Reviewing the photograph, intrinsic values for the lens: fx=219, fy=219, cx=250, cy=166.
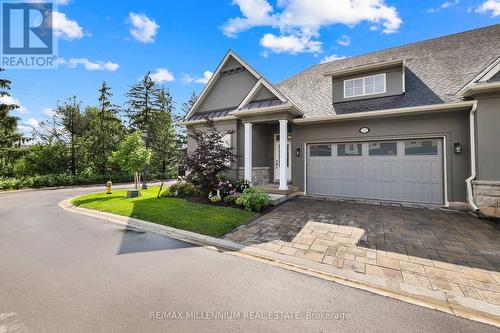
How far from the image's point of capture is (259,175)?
446 inches

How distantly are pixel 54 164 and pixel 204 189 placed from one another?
19.5 meters

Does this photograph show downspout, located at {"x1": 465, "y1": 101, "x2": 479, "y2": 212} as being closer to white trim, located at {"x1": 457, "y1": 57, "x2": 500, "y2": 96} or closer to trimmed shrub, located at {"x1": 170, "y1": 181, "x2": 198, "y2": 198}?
white trim, located at {"x1": 457, "y1": 57, "x2": 500, "y2": 96}

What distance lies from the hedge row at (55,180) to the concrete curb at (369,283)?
63.3 ft

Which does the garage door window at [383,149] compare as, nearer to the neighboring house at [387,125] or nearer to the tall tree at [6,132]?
the neighboring house at [387,125]

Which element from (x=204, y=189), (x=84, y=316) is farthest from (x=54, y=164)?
(x=84, y=316)

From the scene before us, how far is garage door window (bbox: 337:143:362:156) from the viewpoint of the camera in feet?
31.4

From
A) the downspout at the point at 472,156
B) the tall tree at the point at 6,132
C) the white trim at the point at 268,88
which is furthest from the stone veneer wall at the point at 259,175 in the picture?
the tall tree at the point at 6,132

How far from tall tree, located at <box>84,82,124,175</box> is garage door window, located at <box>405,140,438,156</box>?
2484 cm

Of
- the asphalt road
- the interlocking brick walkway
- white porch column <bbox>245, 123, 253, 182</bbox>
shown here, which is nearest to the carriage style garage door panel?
the interlocking brick walkway

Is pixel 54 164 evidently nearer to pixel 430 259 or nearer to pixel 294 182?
pixel 294 182

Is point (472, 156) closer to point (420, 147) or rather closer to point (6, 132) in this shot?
point (420, 147)

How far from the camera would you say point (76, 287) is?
3336mm

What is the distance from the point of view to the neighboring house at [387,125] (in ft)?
23.7

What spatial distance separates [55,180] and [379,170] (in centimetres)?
2422
